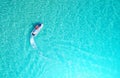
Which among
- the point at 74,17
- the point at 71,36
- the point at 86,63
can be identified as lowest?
the point at 86,63

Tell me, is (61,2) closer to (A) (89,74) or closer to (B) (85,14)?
(B) (85,14)

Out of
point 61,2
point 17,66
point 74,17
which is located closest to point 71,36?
point 74,17

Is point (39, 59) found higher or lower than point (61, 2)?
lower

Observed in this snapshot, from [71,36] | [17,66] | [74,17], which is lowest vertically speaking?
[17,66]

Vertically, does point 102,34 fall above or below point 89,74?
above

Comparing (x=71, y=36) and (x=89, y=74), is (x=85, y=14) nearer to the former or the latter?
(x=71, y=36)

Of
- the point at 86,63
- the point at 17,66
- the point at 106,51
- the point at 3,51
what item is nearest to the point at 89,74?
the point at 86,63
